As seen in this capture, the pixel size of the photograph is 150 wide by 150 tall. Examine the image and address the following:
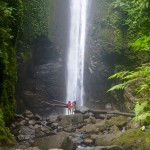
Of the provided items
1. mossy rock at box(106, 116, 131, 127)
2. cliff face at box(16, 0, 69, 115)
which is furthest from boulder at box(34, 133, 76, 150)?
cliff face at box(16, 0, 69, 115)

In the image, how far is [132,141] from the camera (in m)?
7.74

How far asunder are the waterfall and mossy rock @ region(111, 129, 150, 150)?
10.3 m

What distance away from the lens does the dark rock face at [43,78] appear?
17.8 m

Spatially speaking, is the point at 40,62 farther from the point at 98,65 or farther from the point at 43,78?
the point at 98,65

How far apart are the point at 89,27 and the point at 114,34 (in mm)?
2554

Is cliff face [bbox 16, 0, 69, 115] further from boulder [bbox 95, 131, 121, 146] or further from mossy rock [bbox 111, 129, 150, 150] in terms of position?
mossy rock [bbox 111, 129, 150, 150]

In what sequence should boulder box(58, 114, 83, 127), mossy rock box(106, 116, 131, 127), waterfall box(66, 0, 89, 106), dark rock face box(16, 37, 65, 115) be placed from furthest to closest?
1. waterfall box(66, 0, 89, 106)
2. dark rock face box(16, 37, 65, 115)
3. boulder box(58, 114, 83, 127)
4. mossy rock box(106, 116, 131, 127)

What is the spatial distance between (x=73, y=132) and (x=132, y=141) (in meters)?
3.86

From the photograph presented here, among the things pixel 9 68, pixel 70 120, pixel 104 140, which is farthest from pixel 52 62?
pixel 104 140

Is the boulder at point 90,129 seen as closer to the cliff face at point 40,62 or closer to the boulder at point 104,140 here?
the boulder at point 104,140

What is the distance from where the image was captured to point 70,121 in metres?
12.7

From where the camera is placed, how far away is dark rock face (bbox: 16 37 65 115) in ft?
58.4

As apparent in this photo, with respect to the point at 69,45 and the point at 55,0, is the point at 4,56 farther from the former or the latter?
the point at 55,0

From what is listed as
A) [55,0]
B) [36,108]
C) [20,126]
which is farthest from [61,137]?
[55,0]
